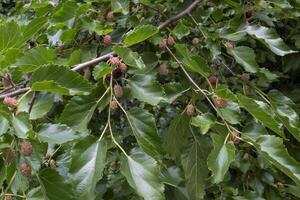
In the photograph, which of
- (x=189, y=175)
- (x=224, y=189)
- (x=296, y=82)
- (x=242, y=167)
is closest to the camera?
(x=189, y=175)

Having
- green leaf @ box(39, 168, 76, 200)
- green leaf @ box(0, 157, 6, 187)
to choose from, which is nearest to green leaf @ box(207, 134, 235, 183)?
green leaf @ box(39, 168, 76, 200)

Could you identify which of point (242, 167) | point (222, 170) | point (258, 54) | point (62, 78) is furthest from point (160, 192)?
point (258, 54)

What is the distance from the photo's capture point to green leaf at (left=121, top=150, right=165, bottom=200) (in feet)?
2.24

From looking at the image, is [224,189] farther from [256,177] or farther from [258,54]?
[258,54]

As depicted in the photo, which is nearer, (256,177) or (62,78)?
(62,78)

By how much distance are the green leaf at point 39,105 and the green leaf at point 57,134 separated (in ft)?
0.08

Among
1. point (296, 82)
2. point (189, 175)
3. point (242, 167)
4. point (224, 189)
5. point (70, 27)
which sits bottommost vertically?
point (296, 82)

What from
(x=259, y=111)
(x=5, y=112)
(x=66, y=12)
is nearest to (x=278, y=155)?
(x=259, y=111)

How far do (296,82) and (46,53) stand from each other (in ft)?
4.25

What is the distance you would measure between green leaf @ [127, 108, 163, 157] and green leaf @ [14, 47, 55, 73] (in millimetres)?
172

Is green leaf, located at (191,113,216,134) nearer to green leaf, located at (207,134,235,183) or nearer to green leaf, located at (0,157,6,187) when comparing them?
green leaf, located at (207,134,235,183)

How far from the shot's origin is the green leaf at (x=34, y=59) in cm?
74

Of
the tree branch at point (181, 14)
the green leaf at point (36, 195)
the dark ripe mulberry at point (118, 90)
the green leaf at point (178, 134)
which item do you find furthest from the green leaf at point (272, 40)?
the green leaf at point (36, 195)

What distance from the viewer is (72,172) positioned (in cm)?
70
